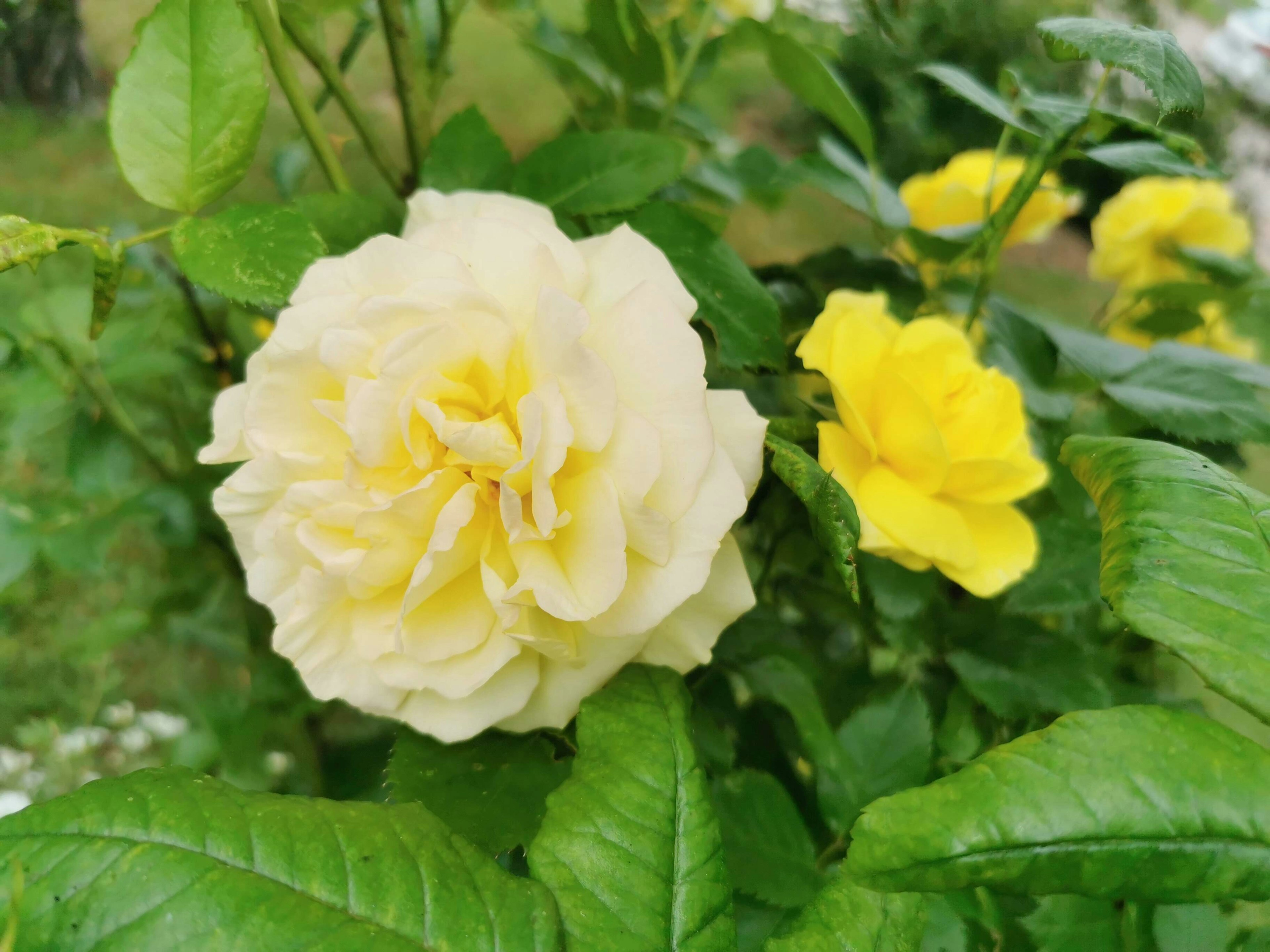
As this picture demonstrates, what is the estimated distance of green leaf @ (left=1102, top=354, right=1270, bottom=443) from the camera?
1.17 ft

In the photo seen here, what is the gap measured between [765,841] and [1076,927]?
0.12 m

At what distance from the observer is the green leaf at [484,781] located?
271 millimetres

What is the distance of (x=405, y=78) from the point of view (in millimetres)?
418

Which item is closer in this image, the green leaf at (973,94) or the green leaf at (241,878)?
the green leaf at (241,878)

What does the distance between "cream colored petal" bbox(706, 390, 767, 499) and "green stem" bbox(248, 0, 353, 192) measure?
22 cm

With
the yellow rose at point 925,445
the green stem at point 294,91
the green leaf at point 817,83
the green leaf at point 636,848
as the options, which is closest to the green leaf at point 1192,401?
the yellow rose at point 925,445

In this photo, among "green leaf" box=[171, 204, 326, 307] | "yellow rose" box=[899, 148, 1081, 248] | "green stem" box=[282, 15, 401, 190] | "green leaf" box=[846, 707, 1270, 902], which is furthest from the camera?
"yellow rose" box=[899, 148, 1081, 248]

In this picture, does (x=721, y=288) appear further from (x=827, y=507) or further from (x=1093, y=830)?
Result: (x=1093, y=830)

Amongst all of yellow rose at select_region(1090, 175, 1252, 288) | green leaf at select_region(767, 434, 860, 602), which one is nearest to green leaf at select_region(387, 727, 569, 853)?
green leaf at select_region(767, 434, 860, 602)

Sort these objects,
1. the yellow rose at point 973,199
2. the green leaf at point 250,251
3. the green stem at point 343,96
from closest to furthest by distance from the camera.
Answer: the green leaf at point 250,251 < the green stem at point 343,96 < the yellow rose at point 973,199

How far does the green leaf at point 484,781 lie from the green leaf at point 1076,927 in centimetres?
20

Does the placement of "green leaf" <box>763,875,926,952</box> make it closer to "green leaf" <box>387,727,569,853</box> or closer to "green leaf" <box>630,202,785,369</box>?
"green leaf" <box>387,727,569,853</box>

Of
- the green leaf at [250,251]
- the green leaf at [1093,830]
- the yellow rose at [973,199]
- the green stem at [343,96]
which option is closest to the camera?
the green leaf at [1093,830]

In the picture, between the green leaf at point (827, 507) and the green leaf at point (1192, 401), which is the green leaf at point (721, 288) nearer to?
the green leaf at point (827, 507)
